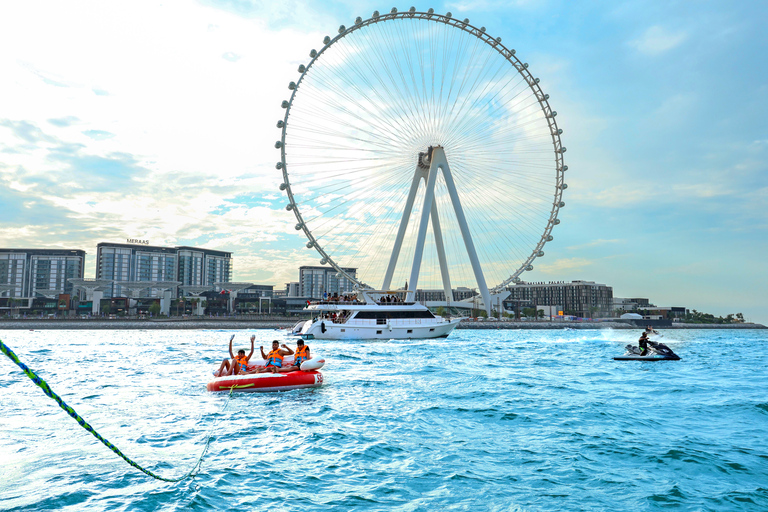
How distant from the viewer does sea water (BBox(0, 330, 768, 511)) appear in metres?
8.58

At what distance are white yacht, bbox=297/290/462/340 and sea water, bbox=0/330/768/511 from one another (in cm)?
2714

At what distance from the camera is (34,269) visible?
16325 cm

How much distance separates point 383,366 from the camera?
27.2 meters

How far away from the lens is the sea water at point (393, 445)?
8.58 metres

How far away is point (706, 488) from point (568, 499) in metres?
2.89

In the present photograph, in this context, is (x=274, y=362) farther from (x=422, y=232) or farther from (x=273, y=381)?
(x=422, y=232)

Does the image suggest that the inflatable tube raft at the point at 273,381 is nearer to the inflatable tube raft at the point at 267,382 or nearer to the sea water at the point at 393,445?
the inflatable tube raft at the point at 267,382

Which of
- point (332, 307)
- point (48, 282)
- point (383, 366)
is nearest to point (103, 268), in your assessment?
point (48, 282)

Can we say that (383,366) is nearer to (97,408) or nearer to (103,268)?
(97,408)

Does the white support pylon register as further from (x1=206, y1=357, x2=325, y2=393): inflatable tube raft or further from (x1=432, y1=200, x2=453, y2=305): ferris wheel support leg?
(x1=206, y1=357, x2=325, y2=393): inflatable tube raft

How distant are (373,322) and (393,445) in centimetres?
3808

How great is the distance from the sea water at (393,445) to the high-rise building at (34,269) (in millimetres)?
169559

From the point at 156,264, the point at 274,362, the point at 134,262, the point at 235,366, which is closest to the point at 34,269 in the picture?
the point at 134,262

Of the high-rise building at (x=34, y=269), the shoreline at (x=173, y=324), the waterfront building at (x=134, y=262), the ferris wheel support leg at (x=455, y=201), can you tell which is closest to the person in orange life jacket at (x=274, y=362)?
the ferris wheel support leg at (x=455, y=201)
